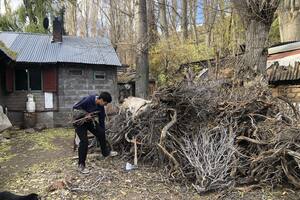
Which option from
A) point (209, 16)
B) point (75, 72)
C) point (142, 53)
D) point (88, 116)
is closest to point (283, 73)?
point (142, 53)

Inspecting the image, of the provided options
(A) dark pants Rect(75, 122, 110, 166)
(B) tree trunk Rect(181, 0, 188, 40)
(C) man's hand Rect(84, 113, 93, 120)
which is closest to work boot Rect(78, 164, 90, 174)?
(A) dark pants Rect(75, 122, 110, 166)

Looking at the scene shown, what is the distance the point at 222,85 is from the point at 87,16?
21062 mm

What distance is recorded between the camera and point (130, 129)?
6.98 metres

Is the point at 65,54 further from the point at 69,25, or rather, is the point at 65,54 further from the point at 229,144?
the point at 69,25

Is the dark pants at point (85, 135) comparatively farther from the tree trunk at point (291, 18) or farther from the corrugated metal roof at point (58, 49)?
the tree trunk at point (291, 18)

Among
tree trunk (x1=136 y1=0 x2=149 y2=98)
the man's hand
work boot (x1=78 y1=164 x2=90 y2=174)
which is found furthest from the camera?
tree trunk (x1=136 y1=0 x2=149 y2=98)

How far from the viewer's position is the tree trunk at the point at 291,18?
1324 cm

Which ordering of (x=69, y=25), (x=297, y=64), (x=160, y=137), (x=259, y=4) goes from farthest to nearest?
(x=69, y=25) → (x=297, y=64) → (x=259, y=4) → (x=160, y=137)

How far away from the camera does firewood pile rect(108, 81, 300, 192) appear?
210 inches

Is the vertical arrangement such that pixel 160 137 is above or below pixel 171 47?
below

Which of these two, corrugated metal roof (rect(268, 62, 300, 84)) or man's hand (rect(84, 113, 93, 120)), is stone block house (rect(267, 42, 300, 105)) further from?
man's hand (rect(84, 113, 93, 120))

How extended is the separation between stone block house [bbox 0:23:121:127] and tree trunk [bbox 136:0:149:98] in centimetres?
215

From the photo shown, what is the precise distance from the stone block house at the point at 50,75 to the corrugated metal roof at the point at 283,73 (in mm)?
7121

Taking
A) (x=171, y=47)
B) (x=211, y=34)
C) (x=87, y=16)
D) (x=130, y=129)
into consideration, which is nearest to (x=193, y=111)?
(x=130, y=129)
